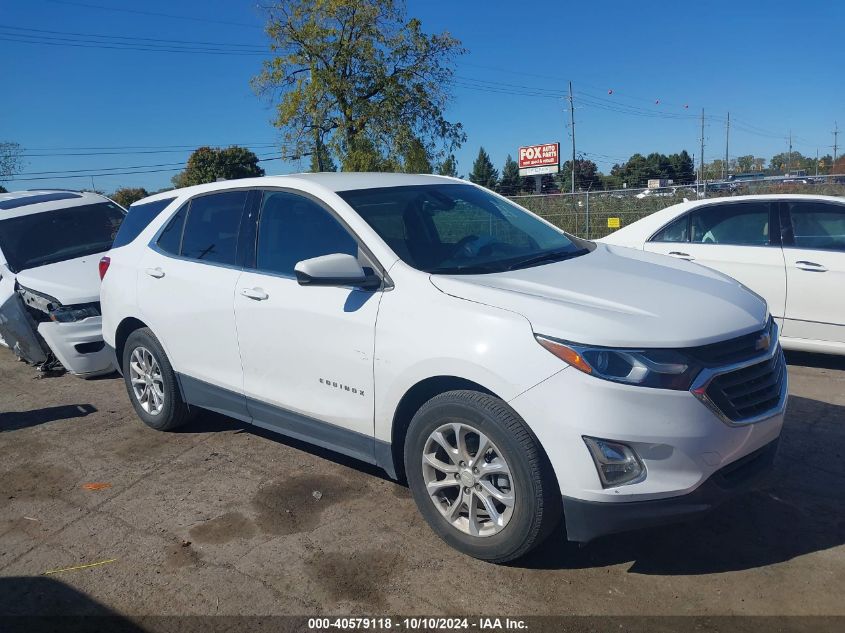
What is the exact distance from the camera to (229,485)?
171 inches

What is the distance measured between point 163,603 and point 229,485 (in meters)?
1.24

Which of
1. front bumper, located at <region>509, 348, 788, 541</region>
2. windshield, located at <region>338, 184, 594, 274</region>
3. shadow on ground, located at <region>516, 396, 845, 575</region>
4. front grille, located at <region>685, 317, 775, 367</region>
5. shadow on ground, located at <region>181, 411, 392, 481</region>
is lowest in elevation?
shadow on ground, located at <region>516, 396, 845, 575</region>

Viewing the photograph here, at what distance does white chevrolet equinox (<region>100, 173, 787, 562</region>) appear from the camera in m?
2.87

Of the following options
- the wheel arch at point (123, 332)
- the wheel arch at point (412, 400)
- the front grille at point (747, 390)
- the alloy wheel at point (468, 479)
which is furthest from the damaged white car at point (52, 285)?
the front grille at point (747, 390)

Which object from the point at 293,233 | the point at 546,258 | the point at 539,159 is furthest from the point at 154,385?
the point at 539,159

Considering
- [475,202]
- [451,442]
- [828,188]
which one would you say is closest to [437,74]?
[828,188]

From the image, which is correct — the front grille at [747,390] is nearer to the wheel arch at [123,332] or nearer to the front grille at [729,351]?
the front grille at [729,351]

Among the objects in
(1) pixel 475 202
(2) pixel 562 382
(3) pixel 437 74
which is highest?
(3) pixel 437 74

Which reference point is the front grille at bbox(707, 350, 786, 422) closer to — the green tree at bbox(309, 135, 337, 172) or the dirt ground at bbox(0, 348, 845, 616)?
the dirt ground at bbox(0, 348, 845, 616)

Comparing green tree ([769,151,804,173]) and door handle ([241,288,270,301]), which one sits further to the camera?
green tree ([769,151,804,173])

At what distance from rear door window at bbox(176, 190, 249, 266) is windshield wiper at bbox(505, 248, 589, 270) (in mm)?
1837

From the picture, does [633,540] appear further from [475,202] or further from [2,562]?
[2,562]

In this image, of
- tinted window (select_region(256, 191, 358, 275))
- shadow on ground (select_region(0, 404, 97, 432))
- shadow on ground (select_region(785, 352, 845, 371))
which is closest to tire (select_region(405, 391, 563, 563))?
tinted window (select_region(256, 191, 358, 275))

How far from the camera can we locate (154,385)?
5.21 metres
